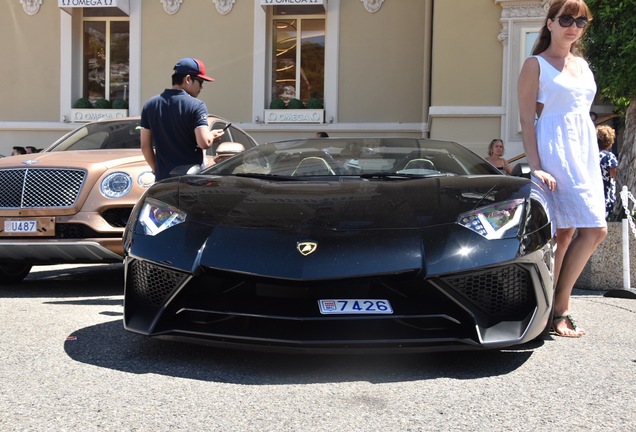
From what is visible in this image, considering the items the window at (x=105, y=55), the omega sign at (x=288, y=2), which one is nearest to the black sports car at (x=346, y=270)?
the omega sign at (x=288, y=2)

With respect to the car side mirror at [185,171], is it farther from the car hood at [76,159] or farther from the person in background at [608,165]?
the person in background at [608,165]

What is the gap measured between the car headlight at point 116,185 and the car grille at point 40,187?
0.17m

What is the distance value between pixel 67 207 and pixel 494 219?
A: 345 cm

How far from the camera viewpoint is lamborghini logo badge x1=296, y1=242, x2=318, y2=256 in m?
3.17

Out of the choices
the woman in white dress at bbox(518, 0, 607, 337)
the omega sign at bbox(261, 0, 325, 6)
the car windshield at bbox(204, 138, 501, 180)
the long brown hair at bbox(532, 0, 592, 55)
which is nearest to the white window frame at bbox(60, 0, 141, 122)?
the omega sign at bbox(261, 0, 325, 6)

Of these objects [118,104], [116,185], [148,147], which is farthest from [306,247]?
[118,104]

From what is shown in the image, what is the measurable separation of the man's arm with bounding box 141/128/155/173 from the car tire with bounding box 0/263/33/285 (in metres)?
1.69

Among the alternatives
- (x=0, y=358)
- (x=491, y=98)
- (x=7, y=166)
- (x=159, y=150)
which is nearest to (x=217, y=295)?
(x=0, y=358)

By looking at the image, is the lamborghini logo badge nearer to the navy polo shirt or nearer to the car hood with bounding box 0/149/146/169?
the navy polo shirt

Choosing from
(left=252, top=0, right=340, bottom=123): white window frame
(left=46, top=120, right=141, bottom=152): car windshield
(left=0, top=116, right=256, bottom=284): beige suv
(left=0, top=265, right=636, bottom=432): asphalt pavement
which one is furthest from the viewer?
(left=252, top=0, right=340, bottom=123): white window frame

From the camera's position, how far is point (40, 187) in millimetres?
5711

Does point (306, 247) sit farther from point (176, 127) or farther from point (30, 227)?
point (30, 227)

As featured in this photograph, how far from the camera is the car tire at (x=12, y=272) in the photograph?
251 inches

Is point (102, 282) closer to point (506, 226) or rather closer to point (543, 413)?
point (506, 226)
